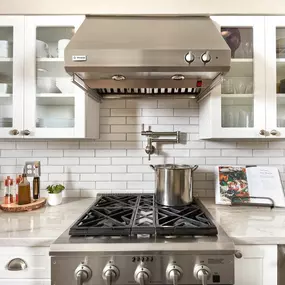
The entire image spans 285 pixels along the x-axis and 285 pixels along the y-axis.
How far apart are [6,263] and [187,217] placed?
0.90m

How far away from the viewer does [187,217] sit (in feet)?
4.15

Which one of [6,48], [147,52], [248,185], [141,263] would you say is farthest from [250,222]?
[6,48]

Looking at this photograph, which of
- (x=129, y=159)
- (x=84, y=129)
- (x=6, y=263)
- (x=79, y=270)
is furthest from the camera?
(x=129, y=159)

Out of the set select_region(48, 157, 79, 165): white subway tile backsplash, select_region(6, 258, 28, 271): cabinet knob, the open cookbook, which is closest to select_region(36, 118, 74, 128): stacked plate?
select_region(48, 157, 79, 165): white subway tile backsplash

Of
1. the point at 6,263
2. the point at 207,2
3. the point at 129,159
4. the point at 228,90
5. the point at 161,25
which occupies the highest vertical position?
the point at 207,2

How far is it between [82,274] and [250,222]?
89cm

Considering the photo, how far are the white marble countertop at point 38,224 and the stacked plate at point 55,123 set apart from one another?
21.0 inches

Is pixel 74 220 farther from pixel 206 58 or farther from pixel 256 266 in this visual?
pixel 206 58

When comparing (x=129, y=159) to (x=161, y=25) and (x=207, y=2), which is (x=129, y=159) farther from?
(x=207, y=2)

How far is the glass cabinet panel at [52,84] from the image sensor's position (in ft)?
4.92

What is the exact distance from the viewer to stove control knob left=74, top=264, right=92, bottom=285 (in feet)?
3.14

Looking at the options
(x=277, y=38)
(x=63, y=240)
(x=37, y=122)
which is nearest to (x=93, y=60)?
(x=37, y=122)

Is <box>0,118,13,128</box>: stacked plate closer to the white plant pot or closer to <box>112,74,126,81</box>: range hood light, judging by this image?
the white plant pot

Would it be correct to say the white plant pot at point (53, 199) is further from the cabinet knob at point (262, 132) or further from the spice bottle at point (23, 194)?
the cabinet knob at point (262, 132)
